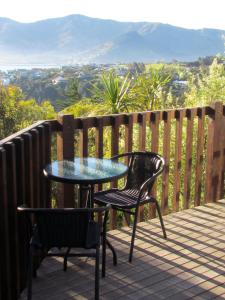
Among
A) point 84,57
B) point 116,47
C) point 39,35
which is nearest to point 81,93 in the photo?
point 84,57

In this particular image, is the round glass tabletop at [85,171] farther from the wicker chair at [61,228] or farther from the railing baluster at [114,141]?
the railing baluster at [114,141]

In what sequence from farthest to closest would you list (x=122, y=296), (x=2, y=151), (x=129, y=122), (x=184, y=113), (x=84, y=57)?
1. (x=84, y=57)
2. (x=184, y=113)
3. (x=129, y=122)
4. (x=122, y=296)
5. (x=2, y=151)

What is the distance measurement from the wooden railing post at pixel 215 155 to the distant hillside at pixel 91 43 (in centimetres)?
9628

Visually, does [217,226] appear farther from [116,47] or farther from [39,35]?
[39,35]

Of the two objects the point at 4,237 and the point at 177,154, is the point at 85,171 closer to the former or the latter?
the point at 4,237

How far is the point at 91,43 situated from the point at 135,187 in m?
134

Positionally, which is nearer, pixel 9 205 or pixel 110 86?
pixel 9 205

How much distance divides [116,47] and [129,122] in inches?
4680

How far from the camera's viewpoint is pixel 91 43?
133m

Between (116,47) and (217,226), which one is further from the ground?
(116,47)

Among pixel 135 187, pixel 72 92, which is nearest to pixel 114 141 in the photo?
pixel 135 187

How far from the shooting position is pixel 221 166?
196 inches

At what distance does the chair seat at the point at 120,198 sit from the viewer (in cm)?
341

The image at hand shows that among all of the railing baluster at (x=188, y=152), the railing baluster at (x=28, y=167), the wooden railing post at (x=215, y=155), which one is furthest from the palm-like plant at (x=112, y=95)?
the railing baluster at (x=28, y=167)
